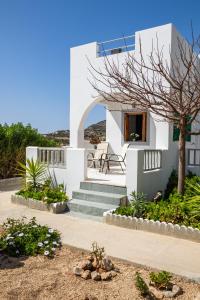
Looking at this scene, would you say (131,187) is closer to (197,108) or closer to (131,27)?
(197,108)

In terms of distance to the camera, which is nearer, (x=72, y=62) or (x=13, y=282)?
(x=13, y=282)

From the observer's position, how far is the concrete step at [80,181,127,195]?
9.41 meters

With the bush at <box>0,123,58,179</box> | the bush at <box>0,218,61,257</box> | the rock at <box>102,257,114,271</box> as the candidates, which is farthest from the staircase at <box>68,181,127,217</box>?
the bush at <box>0,123,58,179</box>

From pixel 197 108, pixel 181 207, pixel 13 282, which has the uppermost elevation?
pixel 197 108

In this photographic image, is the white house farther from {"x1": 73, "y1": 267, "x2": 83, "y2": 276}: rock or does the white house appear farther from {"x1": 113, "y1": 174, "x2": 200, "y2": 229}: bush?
{"x1": 73, "y1": 267, "x2": 83, "y2": 276}: rock

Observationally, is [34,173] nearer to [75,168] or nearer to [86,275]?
[75,168]

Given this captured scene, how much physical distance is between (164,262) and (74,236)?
2440mm

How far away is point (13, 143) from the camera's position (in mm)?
14883

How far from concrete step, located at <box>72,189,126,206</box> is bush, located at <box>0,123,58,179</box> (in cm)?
541

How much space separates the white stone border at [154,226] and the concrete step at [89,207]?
0.55 m

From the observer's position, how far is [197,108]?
28.1ft

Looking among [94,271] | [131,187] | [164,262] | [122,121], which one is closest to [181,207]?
[131,187]

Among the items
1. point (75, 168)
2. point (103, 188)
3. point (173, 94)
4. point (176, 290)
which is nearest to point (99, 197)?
point (103, 188)

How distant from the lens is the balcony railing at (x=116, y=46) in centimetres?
1196
